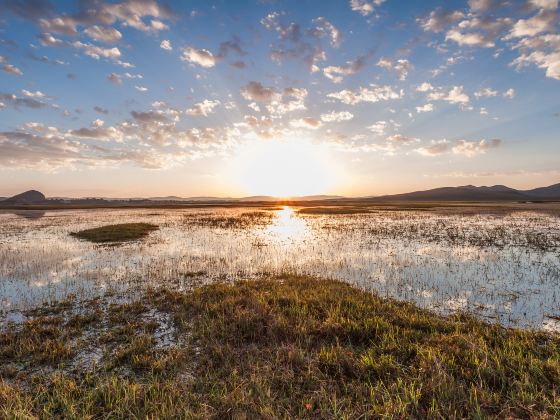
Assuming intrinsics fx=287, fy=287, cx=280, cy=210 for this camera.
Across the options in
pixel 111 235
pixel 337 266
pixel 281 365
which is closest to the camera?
pixel 281 365

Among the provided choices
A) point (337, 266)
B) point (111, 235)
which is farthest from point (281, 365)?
point (111, 235)

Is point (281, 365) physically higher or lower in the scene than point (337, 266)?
higher

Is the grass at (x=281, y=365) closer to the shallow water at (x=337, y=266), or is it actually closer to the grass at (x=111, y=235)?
the shallow water at (x=337, y=266)

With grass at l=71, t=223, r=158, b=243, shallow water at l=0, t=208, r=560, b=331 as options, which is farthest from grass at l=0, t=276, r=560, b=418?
grass at l=71, t=223, r=158, b=243

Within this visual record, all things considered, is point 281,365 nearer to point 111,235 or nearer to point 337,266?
point 337,266

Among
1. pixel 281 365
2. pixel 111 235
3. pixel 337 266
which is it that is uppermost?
pixel 111 235

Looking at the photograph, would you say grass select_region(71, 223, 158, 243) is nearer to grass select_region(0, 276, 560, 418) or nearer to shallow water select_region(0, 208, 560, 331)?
shallow water select_region(0, 208, 560, 331)

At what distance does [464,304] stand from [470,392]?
722cm

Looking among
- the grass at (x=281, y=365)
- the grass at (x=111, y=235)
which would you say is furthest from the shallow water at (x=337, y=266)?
the grass at (x=281, y=365)

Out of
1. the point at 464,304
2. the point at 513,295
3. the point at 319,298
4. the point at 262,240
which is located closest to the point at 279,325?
the point at 319,298

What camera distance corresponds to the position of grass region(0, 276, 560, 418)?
16.8 ft

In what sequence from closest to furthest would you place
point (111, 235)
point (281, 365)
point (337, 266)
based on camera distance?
1. point (281, 365)
2. point (337, 266)
3. point (111, 235)

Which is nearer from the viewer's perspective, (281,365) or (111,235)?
(281,365)

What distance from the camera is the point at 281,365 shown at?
6672mm
